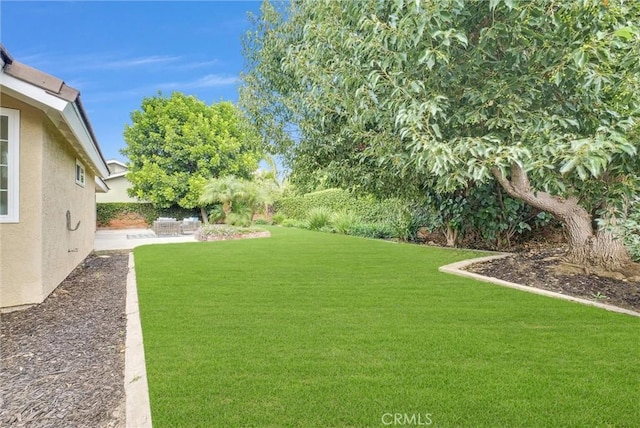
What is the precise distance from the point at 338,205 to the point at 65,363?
20008 mm

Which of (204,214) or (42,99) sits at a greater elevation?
(42,99)

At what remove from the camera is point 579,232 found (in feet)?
25.5

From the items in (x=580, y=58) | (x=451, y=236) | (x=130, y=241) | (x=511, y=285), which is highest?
(x=580, y=58)

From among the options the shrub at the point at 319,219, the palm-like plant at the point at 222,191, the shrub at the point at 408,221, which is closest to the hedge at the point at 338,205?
the shrub at the point at 408,221

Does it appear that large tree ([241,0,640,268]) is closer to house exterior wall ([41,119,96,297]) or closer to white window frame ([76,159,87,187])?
house exterior wall ([41,119,96,297])

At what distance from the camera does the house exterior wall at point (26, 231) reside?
5812mm

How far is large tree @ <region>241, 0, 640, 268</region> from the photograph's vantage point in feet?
15.3

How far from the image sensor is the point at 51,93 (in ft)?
17.9

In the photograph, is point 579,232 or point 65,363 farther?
point 579,232

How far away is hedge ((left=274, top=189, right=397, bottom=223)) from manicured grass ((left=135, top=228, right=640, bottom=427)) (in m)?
7.21

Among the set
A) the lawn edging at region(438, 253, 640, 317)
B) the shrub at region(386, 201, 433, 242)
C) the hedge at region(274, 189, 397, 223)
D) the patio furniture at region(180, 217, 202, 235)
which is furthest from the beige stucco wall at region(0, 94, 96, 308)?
the patio furniture at region(180, 217, 202, 235)

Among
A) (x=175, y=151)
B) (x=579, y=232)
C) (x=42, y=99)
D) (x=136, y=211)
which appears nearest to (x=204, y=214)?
(x=136, y=211)

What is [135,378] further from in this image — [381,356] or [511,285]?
[511,285]

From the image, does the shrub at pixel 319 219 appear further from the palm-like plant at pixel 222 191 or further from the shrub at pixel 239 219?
the palm-like plant at pixel 222 191
